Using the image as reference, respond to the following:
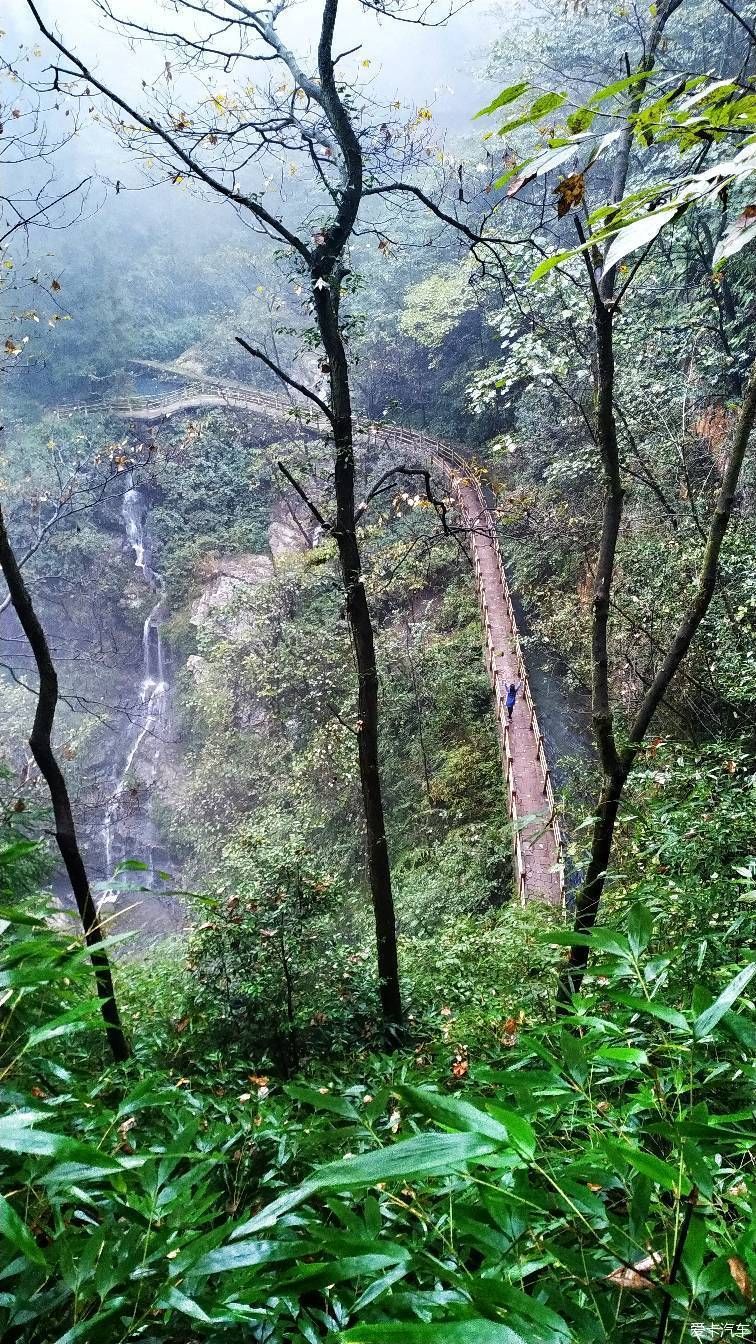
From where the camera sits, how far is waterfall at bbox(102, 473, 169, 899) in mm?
15164

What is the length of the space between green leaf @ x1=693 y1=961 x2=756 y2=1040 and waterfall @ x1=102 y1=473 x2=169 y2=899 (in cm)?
1452

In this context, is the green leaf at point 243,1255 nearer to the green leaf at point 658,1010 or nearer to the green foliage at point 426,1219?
the green foliage at point 426,1219

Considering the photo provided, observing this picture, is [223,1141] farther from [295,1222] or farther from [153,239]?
[153,239]

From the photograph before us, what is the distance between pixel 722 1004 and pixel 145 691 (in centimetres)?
1731

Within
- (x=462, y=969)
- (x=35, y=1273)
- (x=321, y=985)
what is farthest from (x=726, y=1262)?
(x=462, y=969)

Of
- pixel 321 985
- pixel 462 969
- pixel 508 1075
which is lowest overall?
pixel 462 969

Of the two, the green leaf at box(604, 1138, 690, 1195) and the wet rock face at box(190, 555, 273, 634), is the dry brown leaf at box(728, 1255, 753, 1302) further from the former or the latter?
the wet rock face at box(190, 555, 273, 634)

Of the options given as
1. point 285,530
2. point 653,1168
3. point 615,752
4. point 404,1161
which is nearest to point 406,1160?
point 404,1161

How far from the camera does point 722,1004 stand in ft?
1.93

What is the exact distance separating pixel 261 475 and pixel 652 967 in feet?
60.5

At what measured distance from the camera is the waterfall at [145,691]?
15.2 m

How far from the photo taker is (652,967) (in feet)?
2.86

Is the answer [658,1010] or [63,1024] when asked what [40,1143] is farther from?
[658,1010]

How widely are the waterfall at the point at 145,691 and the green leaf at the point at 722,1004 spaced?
47.6ft
